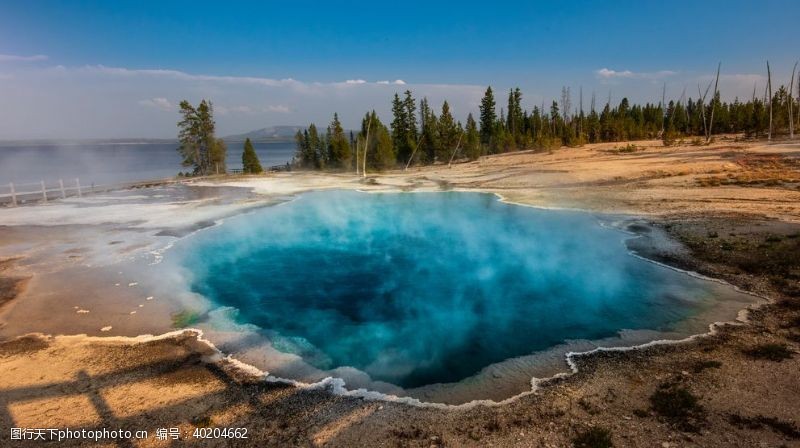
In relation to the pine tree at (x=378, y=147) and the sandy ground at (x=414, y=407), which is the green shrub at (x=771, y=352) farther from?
the pine tree at (x=378, y=147)

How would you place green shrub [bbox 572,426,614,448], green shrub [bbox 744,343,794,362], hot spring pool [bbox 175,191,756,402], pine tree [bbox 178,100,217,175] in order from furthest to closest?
1. pine tree [bbox 178,100,217,175]
2. hot spring pool [bbox 175,191,756,402]
3. green shrub [bbox 744,343,794,362]
4. green shrub [bbox 572,426,614,448]

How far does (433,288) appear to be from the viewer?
14.8 m

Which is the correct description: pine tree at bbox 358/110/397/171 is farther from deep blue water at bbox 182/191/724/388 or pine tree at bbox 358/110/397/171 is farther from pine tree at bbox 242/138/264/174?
deep blue water at bbox 182/191/724/388

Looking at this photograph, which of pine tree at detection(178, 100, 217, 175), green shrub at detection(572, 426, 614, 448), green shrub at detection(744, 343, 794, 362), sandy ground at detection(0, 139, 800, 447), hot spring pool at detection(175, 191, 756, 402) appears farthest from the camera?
pine tree at detection(178, 100, 217, 175)

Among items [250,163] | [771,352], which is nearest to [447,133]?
[250,163]

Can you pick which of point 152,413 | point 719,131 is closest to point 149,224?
point 152,413

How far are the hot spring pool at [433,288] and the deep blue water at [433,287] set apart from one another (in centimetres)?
5

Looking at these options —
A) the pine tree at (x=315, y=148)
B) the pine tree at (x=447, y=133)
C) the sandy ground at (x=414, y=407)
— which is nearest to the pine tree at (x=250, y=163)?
the pine tree at (x=315, y=148)

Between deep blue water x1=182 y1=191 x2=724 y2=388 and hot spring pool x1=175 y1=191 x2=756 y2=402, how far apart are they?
5cm

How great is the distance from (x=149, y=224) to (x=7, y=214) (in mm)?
10893

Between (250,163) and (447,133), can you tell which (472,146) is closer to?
(447,133)

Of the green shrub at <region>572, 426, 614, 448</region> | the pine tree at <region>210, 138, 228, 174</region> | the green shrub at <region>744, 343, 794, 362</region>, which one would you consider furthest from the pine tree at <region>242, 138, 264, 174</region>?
the green shrub at <region>572, 426, 614, 448</region>

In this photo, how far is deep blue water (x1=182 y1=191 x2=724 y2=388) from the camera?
10445mm

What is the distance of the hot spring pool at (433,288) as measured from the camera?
10383 mm
